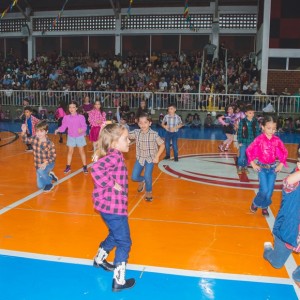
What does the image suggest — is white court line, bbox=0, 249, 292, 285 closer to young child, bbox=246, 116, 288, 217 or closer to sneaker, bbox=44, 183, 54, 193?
young child, bbox=246, 116, 288, 217

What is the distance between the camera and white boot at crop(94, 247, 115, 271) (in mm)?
4164

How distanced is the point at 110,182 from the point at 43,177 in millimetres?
4000

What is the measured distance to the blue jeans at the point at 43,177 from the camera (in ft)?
24.1

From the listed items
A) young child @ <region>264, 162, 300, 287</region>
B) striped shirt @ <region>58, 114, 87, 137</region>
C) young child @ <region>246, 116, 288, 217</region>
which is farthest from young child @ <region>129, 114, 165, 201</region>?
young child @ <region>264, 162, 300, 287</region>

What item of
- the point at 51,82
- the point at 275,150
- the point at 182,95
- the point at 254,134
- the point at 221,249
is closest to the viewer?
the point at 221,249

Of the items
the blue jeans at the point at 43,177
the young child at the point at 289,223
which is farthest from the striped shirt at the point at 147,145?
the young child at the point at 289,223

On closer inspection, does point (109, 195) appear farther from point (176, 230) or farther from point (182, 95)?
point (182, 95)

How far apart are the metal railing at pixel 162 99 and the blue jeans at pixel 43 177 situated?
42.5 feet

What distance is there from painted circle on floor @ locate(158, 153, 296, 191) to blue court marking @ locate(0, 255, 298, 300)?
4.16m

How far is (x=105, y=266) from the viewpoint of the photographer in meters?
4.18

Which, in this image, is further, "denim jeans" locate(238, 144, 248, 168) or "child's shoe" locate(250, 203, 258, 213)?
"denim jeans" locate(238, 144, 248, 168)

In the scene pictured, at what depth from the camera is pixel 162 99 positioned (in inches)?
812

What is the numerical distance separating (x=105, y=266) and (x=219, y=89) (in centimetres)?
1794

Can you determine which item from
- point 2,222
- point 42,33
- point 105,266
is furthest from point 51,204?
point 42,33
